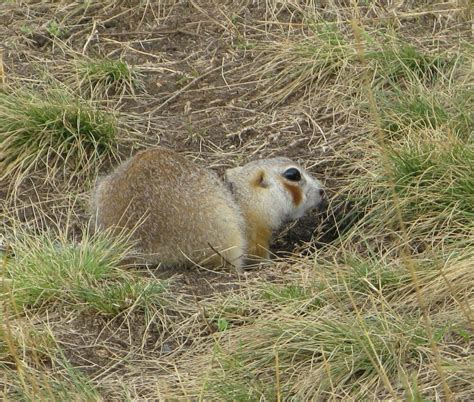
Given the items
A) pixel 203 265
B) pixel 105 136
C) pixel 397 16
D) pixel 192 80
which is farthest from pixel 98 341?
pixel 397 16

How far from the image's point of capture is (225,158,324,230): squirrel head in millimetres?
7660

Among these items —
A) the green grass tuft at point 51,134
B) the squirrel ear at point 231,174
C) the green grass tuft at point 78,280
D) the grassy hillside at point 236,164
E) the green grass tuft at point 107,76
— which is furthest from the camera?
the green grass tuft at point 107,76

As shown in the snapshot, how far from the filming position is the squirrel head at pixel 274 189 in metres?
7.66

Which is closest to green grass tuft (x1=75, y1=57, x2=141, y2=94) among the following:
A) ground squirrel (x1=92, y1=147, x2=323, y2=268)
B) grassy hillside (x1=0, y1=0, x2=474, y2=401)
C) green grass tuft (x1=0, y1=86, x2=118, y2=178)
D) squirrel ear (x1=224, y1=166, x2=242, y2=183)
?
grassy hillside (x1=0, y1=0, x2=474, y2=401)

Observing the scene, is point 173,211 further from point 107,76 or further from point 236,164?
point 107,76

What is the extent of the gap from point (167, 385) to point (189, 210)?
1.57 meters

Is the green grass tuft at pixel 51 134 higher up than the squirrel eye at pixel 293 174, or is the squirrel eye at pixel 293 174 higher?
the green grass tuft at pixel 51 134

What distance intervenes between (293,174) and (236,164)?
0.68 metres

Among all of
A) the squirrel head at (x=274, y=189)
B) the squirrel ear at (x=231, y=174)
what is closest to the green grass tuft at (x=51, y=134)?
the squirrel ear at (x=231, y=174)

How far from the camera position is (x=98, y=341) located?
620 cm

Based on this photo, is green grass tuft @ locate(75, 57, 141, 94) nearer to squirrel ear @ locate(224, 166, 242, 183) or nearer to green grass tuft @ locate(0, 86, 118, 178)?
green grass tuft @ locate(0, 86, 118, 178)

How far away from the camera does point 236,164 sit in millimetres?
8219

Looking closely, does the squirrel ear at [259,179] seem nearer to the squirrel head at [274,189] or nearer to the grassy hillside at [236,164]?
the squirrel head at [274,189]

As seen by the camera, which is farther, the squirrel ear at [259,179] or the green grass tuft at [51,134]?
the green grass tuft at [51,134]
